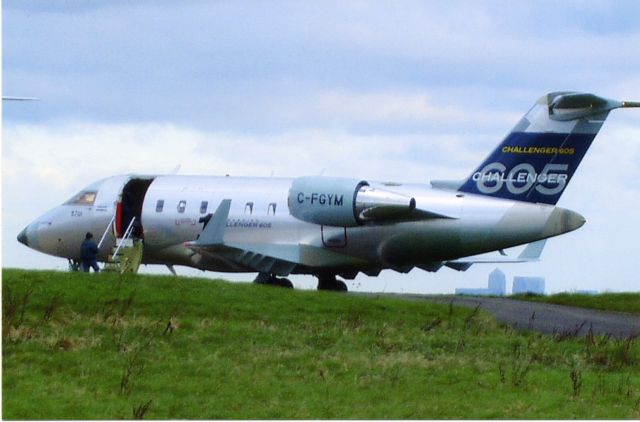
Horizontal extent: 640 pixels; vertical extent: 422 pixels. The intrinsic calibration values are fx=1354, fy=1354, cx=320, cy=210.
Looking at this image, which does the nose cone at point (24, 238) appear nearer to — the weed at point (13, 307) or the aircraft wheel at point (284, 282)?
the aircraft wheel at point (284, 282)

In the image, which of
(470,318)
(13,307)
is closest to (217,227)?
(470,318)

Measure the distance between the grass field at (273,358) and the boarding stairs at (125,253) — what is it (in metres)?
9.18

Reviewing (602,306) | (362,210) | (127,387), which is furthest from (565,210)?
(127,387)

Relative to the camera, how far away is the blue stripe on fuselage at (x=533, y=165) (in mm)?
34344

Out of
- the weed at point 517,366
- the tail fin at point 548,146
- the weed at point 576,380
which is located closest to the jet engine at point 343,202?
the tail fin at point 548,146

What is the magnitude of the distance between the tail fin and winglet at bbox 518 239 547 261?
132 cm

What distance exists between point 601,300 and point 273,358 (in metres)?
16.0

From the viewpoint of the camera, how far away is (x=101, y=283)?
1033 inches

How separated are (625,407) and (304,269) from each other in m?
20.5

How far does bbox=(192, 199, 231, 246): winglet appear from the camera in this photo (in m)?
36.0

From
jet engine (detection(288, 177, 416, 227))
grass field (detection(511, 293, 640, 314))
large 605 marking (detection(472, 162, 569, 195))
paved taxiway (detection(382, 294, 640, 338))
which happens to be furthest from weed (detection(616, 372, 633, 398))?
jet engine (detection(288, 177, 416, 227))

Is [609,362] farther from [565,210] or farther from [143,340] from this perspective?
[565,210]

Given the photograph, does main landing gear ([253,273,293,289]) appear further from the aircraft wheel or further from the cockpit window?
the cockpit window

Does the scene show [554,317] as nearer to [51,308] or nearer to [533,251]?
[533,251]
